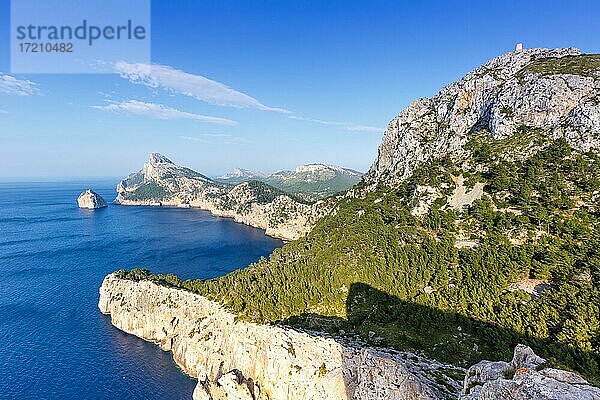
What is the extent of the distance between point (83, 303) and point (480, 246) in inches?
3588

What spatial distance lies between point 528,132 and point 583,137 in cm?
1105

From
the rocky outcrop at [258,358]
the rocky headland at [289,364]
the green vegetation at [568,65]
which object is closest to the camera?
the rocky headland at [289,364]

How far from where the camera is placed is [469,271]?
53.4 meters

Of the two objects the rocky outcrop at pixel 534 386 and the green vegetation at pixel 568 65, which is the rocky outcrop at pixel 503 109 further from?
the rocky outcrop at pixel 534 386

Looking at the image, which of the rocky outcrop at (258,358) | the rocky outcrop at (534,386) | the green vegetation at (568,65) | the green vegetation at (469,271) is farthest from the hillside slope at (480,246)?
the rocky outcrop at (534,386)

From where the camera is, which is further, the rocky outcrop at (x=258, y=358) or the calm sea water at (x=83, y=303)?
the calm sea water at (x=83, y=303)

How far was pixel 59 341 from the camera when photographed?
70750 mm

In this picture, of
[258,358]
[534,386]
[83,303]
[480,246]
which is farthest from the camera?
[83,303]

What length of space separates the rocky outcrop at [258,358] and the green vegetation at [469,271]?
4.54m

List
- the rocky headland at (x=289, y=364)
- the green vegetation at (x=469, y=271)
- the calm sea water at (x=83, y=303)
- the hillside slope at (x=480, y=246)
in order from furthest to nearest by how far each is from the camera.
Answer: the calm sea water at (x=83, y=303), the hillside slope at (x=480, y=246), the green vegetation at (x=469, y=271), the rocky headland at (x=289, y=364)

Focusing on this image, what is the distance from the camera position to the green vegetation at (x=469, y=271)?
41719mm

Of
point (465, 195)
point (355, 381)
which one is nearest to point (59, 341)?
point (355, 381)

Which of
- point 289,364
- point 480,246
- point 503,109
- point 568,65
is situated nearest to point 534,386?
point 289,364

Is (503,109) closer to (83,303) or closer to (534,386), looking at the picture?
(534,386)
